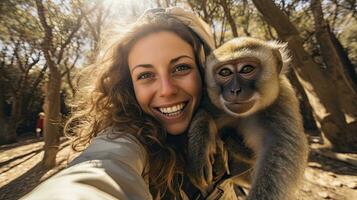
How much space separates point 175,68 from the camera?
2.13 m

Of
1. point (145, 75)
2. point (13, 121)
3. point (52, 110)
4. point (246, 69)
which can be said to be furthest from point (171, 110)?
point (13, 121)

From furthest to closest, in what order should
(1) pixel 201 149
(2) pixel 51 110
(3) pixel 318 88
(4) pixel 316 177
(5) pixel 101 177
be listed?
(2) pixel 51 110, (3) pixel 318 88, (4) pixel 316 177, (1) pixel 201 149, (5) pixel 101 177

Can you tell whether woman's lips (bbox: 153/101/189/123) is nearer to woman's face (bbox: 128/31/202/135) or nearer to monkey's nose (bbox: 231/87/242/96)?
woman's face (bbox: 128/31/202/135)

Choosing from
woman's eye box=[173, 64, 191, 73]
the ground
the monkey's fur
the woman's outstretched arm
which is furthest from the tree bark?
the woman's outstretched arm

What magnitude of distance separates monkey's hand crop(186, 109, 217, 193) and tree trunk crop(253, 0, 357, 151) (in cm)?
388

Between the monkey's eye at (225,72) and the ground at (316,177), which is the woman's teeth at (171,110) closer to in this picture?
the monkey's eye at (225,72)

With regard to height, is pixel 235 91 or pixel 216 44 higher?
pixel 216 44

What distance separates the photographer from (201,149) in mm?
2381

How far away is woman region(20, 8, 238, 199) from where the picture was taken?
1.91 meters

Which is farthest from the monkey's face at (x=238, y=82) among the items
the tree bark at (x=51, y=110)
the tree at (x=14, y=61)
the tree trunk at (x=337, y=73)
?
the tree at (x=14, y=61)

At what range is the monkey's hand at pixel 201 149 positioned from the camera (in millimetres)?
2207

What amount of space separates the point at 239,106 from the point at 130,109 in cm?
76

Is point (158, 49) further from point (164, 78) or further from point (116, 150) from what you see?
point (116, 150)

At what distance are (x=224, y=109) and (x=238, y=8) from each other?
47.0ft
